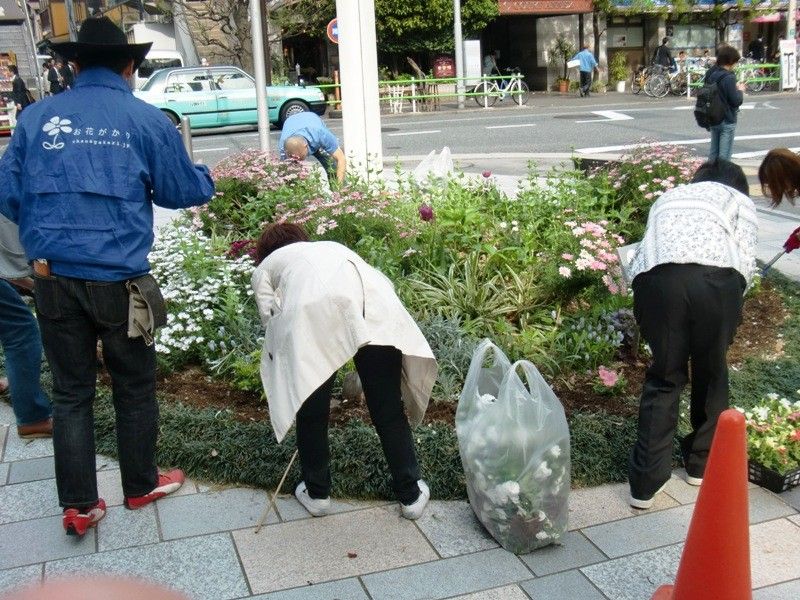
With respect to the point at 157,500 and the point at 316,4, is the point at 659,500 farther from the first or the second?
the point at 316,4

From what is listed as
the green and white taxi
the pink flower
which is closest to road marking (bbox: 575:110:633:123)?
the green and white taxi

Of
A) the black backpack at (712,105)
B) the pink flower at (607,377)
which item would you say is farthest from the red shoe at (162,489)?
the black backpack at (712,105)

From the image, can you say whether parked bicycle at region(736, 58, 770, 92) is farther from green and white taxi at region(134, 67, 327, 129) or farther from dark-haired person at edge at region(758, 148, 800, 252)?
dark-haired person at edge at region(758, 148, 800, 252)

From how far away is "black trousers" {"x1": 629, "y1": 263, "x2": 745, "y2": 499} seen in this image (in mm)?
3494

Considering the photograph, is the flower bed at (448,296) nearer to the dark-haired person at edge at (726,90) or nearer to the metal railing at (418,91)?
the dark-haired person at edge at (726,90)

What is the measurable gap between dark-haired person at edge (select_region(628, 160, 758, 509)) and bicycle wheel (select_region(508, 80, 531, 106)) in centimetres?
2191

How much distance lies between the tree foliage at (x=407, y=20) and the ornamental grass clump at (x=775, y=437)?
78.6ft

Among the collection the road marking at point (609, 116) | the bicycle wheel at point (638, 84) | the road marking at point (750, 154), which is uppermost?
the bicycle wheel at point (638, 84)

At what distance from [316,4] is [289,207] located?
22.1m

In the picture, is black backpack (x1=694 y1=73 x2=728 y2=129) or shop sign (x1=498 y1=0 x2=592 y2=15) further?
shop sign (x1=498 y1=0 x2=592 y2=15)

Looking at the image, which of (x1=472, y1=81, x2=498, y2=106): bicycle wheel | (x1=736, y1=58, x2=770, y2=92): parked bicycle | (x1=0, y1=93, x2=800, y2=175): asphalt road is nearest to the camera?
(x1=0, y1=93, x2=800, y2=175): asphalt road

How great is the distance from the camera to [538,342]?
196 inches

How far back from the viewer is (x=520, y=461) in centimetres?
335

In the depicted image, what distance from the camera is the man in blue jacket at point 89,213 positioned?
10.7ft
